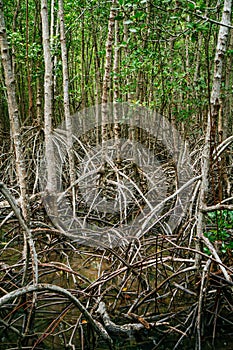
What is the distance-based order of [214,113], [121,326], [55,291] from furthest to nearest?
1. [121,326]
2. [214,113]
3. [55,291]

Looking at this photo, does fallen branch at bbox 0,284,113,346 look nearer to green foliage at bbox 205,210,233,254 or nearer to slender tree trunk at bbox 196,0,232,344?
slender tree trunk at bbox 196,0,232,344

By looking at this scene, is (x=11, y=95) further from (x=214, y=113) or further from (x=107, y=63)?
(x=107, y=63)

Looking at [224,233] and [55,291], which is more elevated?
[55,291]

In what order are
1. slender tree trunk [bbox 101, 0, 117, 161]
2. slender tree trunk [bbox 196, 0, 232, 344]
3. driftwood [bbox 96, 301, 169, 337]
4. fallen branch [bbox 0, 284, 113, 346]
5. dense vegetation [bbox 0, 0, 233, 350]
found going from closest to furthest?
fallen branch [bbox 0, 284, 113, 346]
slender tree trunk [bbox 196, 0, 232, 344]
dense vegetation [bbox 0, 0, 233, 350]
driftwood [bbox 96, 301, 169, 337]
slender tree trunk [bbox 101, 0, 117, 161]

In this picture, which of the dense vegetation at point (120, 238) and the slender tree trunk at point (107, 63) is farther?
the slender tree trunk at point (107, 63)

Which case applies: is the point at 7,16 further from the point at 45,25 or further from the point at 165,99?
the point at 45,25

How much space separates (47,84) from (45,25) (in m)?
0.50

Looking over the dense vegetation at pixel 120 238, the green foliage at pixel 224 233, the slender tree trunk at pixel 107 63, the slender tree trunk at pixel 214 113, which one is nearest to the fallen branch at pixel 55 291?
the dense vegetation at pixel 120 238

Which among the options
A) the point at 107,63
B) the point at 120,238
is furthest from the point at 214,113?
the point at 107,63

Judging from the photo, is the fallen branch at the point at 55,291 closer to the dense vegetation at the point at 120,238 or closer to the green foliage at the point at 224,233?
the dense vegetation at the point at 120,238

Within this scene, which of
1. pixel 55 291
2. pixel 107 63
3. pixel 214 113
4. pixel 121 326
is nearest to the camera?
pixel 55 291

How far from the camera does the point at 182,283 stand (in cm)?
276

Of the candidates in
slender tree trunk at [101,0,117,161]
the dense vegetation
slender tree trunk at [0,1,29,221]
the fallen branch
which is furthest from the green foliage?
slender tree trunk at [101,0,117,161]

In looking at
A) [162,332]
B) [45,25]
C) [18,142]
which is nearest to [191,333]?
[162,332]
